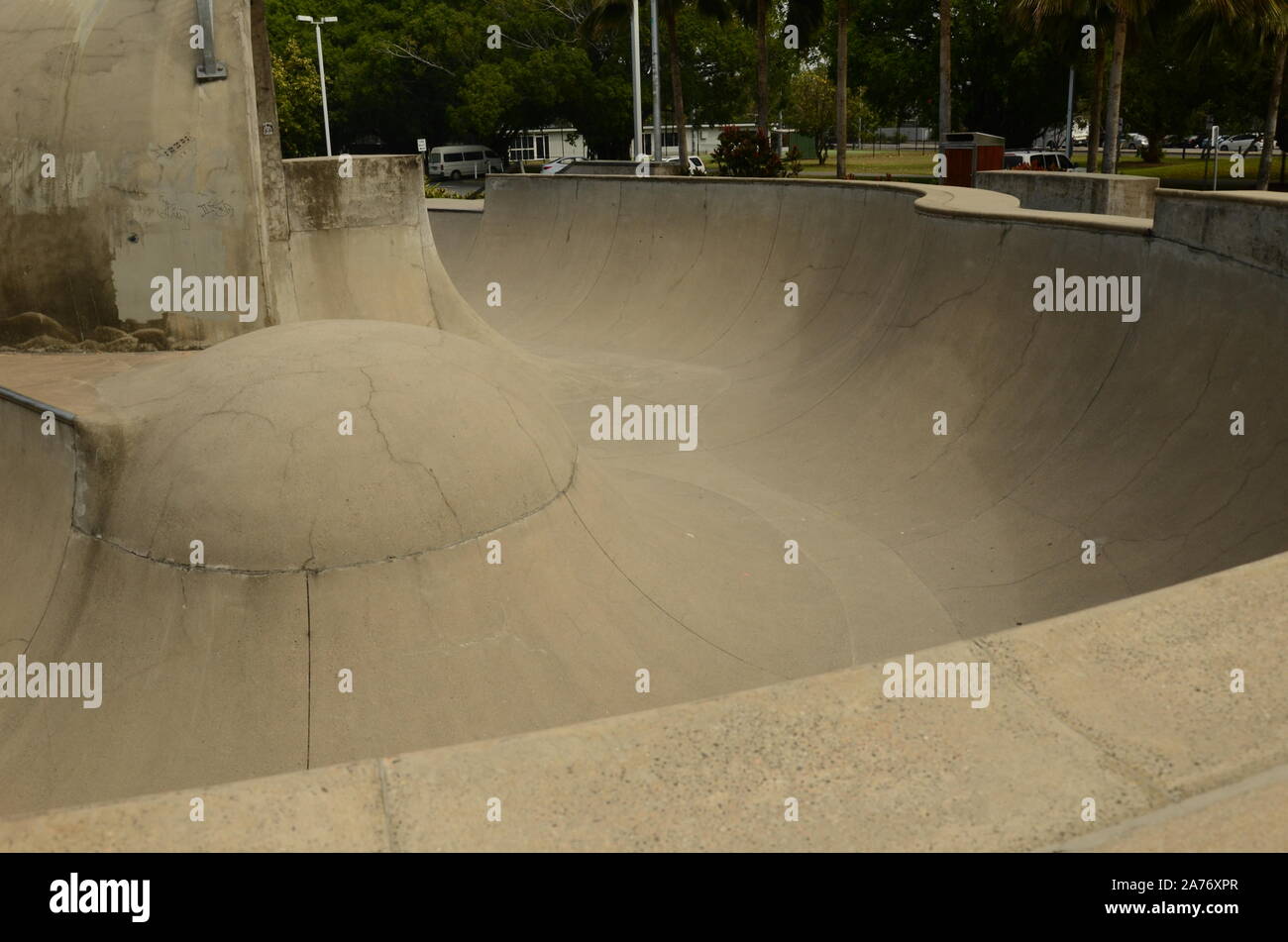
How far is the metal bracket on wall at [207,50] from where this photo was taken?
1182 cm

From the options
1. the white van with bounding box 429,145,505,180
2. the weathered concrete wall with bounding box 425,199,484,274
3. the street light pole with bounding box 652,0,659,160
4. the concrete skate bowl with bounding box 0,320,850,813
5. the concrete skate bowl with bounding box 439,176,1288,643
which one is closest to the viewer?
the concrete skate bowl with bounding box 0,320,850,813

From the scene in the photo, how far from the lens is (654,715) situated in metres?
2.82

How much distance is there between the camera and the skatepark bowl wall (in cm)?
325

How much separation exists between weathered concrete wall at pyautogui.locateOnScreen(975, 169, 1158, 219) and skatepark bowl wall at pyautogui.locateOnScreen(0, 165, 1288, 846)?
5.67m

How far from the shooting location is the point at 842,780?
2594 mm

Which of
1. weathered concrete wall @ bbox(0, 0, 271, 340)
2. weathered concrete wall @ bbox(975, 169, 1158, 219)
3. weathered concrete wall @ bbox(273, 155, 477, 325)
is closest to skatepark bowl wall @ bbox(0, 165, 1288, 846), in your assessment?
weathered concrete wall @ bbox(0, 0, 271, 340)

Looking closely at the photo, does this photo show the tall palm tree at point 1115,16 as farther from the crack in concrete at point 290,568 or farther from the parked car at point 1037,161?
the crack in concrete at point 290,568

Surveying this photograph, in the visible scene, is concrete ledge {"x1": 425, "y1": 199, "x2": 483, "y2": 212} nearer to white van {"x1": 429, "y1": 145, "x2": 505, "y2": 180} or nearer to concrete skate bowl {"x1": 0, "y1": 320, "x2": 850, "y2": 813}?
concrete skate bowl {"x1": 0, "y1": 320, "x2": 850, "y2": 813}

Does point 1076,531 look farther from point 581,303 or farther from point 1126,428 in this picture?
point 581,303

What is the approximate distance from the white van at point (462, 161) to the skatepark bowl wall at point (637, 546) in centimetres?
4785

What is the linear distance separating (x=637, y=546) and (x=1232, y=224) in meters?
5.05

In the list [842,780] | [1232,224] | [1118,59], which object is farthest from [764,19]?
[842,780]

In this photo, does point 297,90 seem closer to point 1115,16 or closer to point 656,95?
point 656,95
